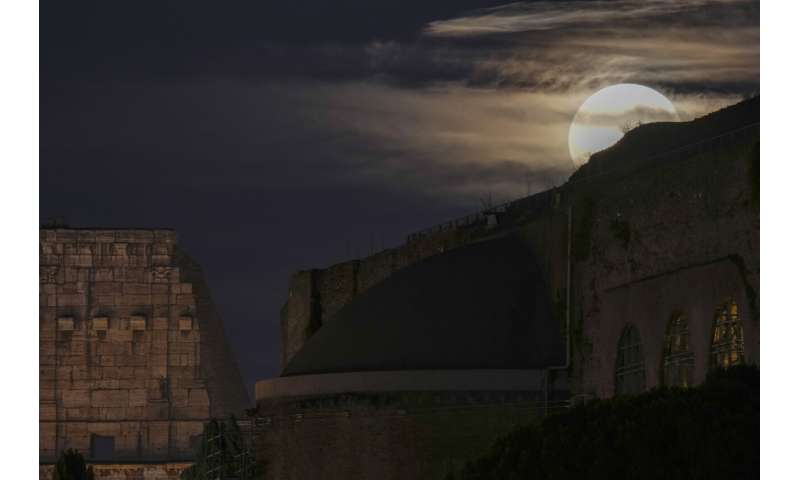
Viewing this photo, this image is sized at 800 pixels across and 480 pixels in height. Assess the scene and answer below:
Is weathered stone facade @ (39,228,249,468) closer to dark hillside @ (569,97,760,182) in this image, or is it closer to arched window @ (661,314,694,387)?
dark hillside @ (569,97,760,182)

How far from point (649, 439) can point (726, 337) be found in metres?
6.24

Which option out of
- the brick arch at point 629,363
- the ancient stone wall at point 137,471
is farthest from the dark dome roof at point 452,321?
the ancient stone wall at point 137,471

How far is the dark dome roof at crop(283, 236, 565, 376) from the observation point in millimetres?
28891

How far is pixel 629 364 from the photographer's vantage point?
2714 cm

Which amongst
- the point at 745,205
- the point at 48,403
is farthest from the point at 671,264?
the point at 48,403

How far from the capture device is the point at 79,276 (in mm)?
57125

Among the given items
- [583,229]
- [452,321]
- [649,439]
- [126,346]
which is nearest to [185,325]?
[126,346]

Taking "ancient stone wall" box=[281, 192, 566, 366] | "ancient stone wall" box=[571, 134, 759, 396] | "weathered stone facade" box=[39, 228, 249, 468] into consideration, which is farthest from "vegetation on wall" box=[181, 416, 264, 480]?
"weathered stone facade" box=[39, 228, 249, 468]

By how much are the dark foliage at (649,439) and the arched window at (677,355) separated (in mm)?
5735

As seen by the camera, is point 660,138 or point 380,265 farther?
point 380,265

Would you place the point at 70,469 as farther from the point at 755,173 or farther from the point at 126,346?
the point at 755,173

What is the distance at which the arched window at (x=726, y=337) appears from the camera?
78.1 feet

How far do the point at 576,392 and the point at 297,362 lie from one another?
16.5 feet

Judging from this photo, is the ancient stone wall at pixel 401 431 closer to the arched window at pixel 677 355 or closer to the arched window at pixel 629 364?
the arched window at pixel 629 364
